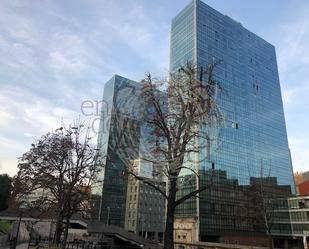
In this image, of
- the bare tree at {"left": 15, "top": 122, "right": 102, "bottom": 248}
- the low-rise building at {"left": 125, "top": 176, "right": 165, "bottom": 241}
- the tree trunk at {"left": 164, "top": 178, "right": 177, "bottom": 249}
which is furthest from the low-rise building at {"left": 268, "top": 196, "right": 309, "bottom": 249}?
the tree trunk at {"left": 164, "top": 178, "right": 177, "bottom": 249}

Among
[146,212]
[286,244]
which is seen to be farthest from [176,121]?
[146,212]

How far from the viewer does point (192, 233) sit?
79812mm

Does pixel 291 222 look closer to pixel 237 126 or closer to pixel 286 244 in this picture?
pixel 286 244

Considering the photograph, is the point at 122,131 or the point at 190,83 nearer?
the point at 190,83

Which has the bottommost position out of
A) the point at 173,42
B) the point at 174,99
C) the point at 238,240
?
A: the point at 238,240

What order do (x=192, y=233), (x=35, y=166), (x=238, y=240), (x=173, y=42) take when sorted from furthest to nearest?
(x=173, y=42)
(x=238, y=240)
(x=192, y=233)
(x=35, y=166)

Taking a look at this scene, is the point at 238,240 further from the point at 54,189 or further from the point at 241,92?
the point at 54,189

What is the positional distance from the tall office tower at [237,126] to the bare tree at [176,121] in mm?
60124

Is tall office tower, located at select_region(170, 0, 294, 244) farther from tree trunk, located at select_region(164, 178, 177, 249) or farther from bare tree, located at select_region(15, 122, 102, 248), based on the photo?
tree trunk, located at select_region(164, 178, 177, 249)

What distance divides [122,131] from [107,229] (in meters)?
41.4

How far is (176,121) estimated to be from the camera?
48.6ft

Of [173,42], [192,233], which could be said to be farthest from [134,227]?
[173,42]

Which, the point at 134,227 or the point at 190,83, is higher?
the point at 190,83

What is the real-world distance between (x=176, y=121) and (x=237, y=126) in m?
90.9
